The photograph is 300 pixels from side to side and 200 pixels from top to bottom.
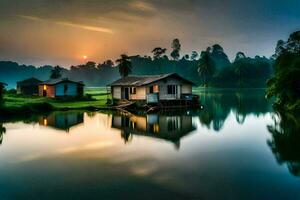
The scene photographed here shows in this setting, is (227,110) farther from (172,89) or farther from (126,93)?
(126,93)

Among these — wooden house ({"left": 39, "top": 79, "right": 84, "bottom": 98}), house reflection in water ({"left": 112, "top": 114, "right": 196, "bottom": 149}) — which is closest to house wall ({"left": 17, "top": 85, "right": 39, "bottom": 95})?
wooden house ({"left": 39, "top": 79, "right": 84, "bottom": 98})

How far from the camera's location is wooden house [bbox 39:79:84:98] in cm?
6144

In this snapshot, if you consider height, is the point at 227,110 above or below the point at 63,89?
below

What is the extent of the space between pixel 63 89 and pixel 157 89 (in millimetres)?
23939

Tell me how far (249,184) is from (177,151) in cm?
616

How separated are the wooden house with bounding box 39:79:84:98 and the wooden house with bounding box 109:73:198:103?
15739 millimetres

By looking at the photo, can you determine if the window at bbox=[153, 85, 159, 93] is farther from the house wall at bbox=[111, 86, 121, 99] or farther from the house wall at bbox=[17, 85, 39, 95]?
the house wall at bbox=[17, 85, 39, 95]

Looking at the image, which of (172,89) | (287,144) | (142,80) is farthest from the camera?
(142,80)

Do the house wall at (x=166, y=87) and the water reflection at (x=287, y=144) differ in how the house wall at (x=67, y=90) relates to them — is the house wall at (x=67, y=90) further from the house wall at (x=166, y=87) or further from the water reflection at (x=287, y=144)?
the water reflection at (x=287, y=144)

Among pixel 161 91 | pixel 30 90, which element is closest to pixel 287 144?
pixel 161 91

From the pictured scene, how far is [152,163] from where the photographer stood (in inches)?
579

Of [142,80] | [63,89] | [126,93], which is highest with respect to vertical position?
[142,80]

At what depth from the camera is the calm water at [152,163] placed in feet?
35.6

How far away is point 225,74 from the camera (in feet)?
446
